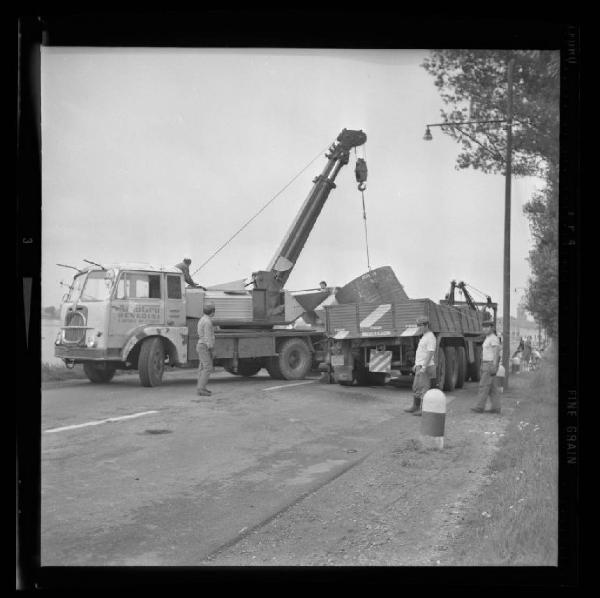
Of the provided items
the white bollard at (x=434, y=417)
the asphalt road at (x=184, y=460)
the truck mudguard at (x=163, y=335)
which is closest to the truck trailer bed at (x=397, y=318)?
the asphalt road at (x=184, y=460)

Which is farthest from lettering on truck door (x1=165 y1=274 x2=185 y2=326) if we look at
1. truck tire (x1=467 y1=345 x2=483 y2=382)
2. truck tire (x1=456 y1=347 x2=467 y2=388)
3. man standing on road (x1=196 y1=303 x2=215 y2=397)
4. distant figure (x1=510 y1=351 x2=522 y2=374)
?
distant figure (x1=510 y1=351 x2=522 y2=374)

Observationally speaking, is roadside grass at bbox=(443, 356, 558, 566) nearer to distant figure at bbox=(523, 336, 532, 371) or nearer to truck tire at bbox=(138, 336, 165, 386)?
distant figure at bbox=(523, 336, 532, 371)

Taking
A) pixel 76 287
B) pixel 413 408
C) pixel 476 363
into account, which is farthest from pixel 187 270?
pixel 476 363

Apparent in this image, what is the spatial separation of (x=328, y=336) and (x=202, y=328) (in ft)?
5.13

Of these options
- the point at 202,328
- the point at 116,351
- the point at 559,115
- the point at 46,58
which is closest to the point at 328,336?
the point at 202,328

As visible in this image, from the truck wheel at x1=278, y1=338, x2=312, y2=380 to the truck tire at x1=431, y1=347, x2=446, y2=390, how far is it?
155 cm

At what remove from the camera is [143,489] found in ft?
15.4

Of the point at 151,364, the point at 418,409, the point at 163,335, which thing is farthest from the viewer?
the point at 163,335

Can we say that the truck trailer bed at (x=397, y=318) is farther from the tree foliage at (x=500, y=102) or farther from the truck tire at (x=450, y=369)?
the tree foliage at (x=500, y=102)

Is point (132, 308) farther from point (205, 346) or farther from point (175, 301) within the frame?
point (205, 346)

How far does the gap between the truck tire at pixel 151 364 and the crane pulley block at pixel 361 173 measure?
311 centimetres

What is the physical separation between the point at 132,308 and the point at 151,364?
1596 mm

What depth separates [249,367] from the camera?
7.92 meters

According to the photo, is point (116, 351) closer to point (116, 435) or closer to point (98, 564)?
point (116, 435)
